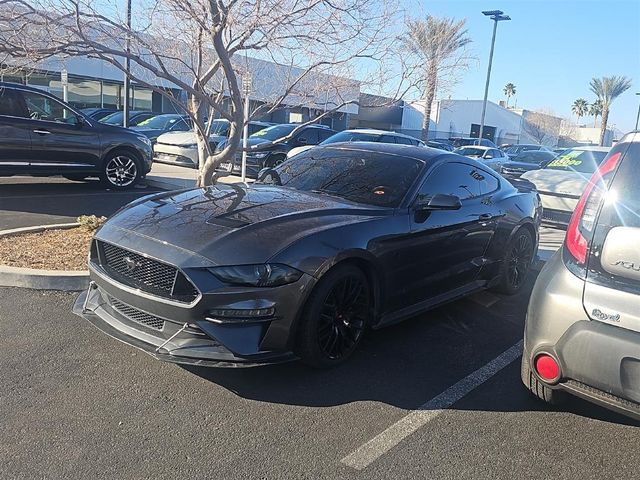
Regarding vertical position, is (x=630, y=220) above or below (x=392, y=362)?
above

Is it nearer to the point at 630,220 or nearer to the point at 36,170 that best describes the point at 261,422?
the point at 630,220

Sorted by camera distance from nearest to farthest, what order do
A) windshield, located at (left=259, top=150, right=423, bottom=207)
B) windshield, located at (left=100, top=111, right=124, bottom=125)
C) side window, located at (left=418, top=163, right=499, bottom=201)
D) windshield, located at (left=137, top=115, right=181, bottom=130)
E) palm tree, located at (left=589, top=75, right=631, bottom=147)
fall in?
windshield, located at (left=259, top=150, right=423, bottom=207) → side window, located at (left=418, top=163, right=499, bottom=201) → windshield, located at (left=137, top=115, right=181, bottom=130) → windshield, located at (left=100, top=111, right=124, bottom=125) → palm tree, located at (left=589, top=75, right=631, bottom=147)

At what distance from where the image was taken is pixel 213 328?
3.29m

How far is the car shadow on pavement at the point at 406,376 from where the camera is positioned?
3.56 metres

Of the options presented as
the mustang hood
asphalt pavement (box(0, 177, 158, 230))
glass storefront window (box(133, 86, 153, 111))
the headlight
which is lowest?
asphalt pavement (box(0, 177, 158, 230))

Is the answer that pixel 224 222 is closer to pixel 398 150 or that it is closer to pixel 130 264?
pixel 130 264

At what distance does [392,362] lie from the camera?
13.5 ft

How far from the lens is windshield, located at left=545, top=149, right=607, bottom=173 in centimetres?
1119


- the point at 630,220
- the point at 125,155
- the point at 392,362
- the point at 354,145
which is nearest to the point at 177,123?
the point at 125,155

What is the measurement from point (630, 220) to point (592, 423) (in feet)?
4.38

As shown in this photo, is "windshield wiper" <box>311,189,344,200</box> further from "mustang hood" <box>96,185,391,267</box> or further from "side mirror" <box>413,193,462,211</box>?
"side mirror" <box>413,193,462,211</box>

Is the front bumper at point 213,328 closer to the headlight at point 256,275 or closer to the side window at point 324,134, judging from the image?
the headlight at point 256,275

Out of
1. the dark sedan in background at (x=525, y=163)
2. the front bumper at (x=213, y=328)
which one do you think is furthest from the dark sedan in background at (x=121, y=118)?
the front bumper at (x=213, y=328)

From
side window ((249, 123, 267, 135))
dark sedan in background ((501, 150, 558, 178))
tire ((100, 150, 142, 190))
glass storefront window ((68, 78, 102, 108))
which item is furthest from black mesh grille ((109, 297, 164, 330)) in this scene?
glass storefront window ((68, 78, 102, 108))
